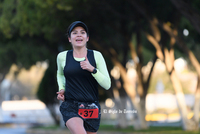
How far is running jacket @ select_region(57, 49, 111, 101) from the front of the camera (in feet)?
15.0

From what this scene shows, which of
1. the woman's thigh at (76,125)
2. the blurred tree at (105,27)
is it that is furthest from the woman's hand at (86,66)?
the blurred tree at (105,27)

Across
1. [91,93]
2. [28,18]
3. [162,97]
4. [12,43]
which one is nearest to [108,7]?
[28,18]

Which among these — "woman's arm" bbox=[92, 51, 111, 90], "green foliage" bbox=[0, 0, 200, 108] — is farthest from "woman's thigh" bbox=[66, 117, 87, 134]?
"green foliage" bbox=[0, 0, 200, 108]

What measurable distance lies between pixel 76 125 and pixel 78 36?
89cm

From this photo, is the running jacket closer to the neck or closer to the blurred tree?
the neck

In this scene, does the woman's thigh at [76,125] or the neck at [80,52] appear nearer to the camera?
the woman's thigh at [76,125]

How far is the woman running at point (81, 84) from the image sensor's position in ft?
14.9

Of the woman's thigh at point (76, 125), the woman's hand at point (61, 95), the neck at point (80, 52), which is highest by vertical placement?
the neck at point (80, 52)

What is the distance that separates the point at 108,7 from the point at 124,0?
1116mm

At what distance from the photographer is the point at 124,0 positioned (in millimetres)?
17625

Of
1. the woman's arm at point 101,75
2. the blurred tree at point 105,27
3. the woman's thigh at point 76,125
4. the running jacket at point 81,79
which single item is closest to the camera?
the woman's thigh at point 76,125

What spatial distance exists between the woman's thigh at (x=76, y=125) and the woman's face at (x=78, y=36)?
741 mm

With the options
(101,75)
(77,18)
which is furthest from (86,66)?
(77,18)

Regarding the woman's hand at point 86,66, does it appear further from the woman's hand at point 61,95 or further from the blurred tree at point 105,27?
the blurred tree at point 105,27
